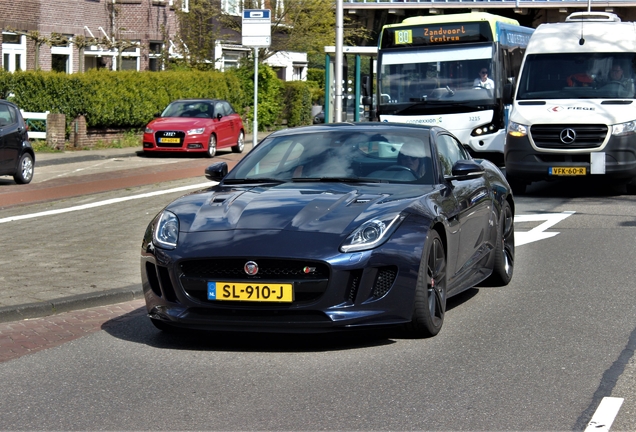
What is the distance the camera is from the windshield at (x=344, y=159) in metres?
7.85

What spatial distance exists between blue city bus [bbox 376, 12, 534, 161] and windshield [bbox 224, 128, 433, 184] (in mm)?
13696

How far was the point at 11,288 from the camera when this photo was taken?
350 inches

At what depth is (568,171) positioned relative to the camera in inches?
671

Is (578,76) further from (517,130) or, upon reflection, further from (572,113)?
(517,130)

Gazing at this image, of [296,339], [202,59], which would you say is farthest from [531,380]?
[202,59]

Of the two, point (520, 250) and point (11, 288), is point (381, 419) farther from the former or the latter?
point (520, 250)

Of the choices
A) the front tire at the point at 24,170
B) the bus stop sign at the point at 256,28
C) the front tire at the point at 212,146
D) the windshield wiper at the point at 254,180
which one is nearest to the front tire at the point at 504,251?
the windshield wiper at the point at 254,180

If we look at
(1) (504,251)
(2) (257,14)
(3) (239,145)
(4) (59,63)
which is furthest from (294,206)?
(4) (59,63)

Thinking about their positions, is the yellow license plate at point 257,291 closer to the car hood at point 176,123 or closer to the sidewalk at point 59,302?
the sidewalk at point 59,302

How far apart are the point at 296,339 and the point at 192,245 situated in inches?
40.0

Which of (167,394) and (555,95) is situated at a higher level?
(555,95)

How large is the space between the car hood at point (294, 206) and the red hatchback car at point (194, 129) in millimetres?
19311

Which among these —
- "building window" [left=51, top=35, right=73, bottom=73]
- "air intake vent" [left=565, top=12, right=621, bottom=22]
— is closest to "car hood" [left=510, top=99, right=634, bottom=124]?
"air intake vent" [left=565, top=12, right=621, bottom=22]

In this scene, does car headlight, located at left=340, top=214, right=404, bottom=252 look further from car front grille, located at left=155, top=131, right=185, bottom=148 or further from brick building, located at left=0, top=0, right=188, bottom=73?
brick building, located at left=0, top=0, right=188, bottom=73
